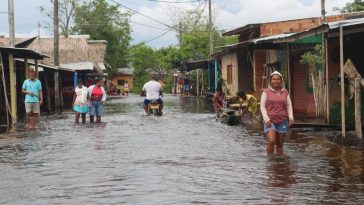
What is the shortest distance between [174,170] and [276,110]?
227 centimetres

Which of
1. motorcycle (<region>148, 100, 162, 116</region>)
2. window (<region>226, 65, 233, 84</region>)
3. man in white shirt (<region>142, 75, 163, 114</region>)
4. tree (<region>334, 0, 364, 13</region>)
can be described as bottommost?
motorcycle (<region>148, 100, 162, 116</region>)

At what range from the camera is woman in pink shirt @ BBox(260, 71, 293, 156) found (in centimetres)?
1002

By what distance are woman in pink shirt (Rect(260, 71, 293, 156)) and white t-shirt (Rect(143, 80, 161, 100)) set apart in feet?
35.7

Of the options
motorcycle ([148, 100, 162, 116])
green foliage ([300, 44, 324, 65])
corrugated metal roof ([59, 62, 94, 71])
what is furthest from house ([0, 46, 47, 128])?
corrugated metal roof ([59, 62, 94, 71])

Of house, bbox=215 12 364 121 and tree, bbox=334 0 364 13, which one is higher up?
tree, bbox=334 0 364 13

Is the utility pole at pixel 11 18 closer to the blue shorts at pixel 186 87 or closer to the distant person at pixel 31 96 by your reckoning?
the distant person at pixel 31 96

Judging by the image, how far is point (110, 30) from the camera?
63.2m

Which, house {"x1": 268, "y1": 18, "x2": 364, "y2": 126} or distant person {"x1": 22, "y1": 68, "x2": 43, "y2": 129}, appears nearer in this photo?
house {"x1": 268, "y1": 18, "x2": 364, "y2": 126}

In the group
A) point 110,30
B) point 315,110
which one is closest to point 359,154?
point 315,110

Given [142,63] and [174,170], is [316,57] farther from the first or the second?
[142,63]

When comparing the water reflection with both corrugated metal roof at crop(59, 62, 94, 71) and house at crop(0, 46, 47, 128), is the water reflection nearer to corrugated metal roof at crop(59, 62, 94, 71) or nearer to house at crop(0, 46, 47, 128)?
house at crop(0, 46, 47, 128)

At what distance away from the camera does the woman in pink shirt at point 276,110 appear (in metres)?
10.0

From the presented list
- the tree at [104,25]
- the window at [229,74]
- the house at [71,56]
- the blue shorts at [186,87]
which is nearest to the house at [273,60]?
the window at [229,74]

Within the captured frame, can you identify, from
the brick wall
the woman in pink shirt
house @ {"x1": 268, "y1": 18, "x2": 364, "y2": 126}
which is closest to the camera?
the woman in pink shirt
